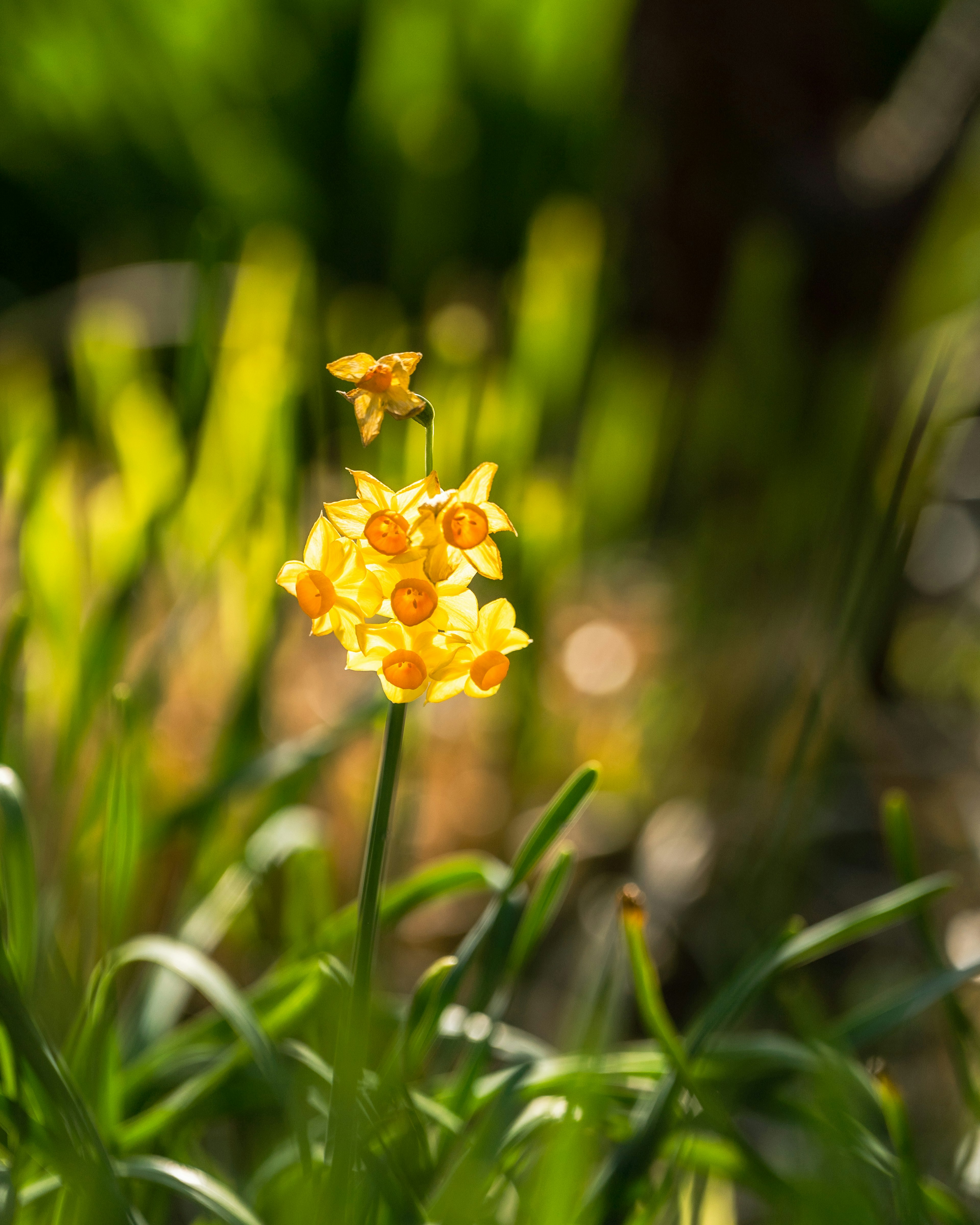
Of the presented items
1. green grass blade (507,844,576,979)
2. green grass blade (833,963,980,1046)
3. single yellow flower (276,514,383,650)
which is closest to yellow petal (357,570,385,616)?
single yellow flower (276,514,383,650)

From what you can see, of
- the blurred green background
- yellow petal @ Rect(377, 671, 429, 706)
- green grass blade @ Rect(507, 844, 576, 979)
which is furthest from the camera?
the blurred green background

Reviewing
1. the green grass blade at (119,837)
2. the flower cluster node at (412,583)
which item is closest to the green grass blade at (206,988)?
the green grass blade at (119,837)

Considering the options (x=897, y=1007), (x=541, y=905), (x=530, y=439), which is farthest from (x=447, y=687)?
(x=530, y=439)

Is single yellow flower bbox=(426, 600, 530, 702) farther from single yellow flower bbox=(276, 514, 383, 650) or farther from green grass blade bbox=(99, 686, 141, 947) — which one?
green grass blade bbox=(99, 686, 141, 947)

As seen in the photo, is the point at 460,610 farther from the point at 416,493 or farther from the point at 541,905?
the point at 541,905

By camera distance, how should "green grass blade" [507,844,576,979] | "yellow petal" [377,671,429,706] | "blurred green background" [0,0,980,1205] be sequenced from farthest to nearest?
"blurred green background" [0,0,980,1205] < "green grass blade" [507,844,576,979] < "yellow petal" [377,671,429,706]

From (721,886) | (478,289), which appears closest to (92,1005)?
(721,886)

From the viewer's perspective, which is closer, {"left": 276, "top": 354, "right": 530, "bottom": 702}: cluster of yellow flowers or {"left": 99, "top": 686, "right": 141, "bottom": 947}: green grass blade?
{"left": 276, "top": 354, "right": 530, "bottom": 702}: cluster of yellow flowers

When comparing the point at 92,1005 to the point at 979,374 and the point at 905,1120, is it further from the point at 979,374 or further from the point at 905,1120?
the point at 979,374
